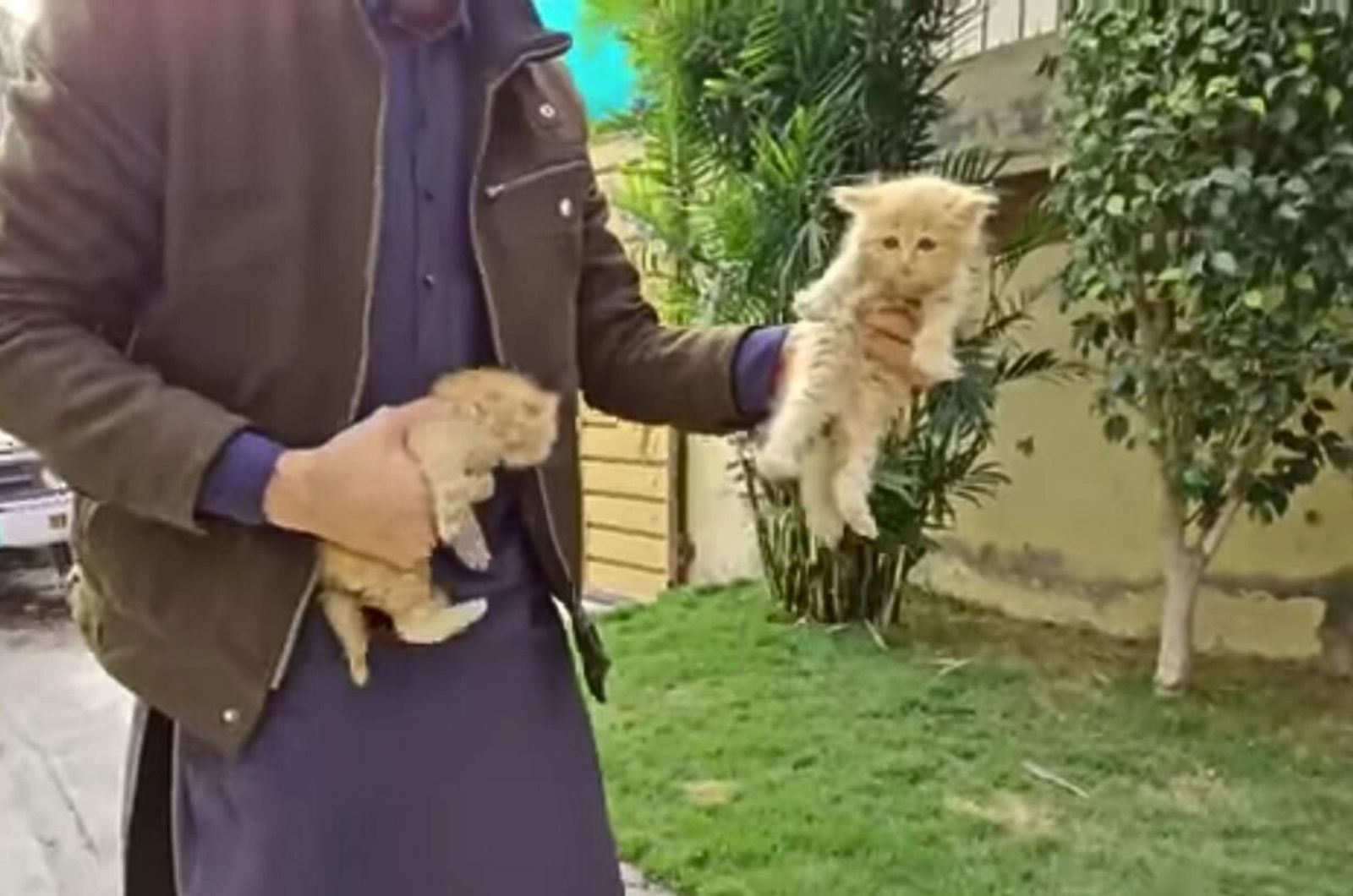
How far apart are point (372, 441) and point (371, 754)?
0.24 m

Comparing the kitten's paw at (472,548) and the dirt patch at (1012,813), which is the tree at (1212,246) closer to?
the dirt patch at (1012,813)

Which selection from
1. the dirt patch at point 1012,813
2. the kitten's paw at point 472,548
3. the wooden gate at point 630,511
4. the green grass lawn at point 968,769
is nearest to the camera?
the kitten's paw at point 472,548

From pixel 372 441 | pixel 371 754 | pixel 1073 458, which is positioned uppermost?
pixel 372 441

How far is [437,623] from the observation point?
1.03 m

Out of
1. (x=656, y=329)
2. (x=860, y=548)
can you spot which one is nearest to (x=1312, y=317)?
(x=860, y=548)

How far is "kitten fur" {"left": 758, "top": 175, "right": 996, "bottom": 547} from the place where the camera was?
1127 millimetres

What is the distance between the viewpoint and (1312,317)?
9.81 feet

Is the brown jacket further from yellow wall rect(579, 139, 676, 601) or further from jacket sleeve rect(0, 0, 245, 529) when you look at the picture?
yellow wall rect(579, 139, 676, 601)

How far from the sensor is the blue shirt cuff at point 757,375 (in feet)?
3.92

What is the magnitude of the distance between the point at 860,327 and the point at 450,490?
1.09 feet

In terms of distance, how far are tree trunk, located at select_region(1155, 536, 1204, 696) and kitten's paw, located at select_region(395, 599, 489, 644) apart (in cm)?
265

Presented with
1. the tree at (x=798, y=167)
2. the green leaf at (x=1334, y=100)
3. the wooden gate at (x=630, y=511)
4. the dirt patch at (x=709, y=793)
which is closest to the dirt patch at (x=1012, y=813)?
the dirt patch at (x=709, y=793)

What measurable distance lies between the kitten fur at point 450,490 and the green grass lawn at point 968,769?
1630 millimetres

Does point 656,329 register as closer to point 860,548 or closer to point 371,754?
point 371,754
